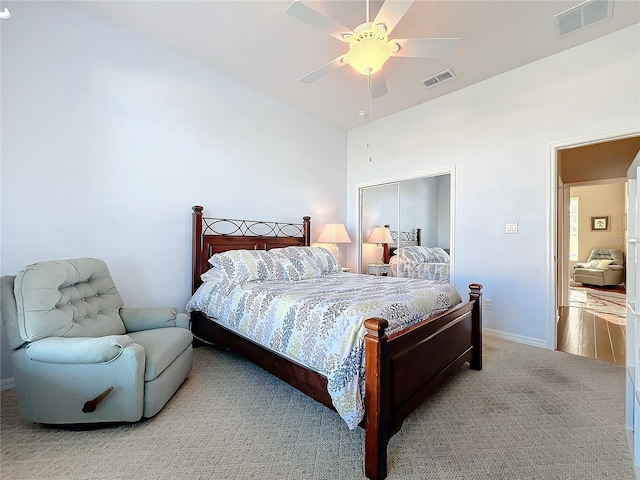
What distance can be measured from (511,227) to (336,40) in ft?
9.07

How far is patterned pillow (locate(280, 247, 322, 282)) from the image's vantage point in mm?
3080

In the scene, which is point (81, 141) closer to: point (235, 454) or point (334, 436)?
point (235, 454)

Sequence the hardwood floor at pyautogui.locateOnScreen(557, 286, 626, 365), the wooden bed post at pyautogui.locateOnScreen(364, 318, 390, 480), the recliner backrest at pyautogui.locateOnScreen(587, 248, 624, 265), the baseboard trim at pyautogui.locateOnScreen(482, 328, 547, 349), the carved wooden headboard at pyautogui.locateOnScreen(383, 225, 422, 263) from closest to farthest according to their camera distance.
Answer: the wooden bed post at pyautogui.locateOnScreen(364, 318, 390, 480) → the hardwood floor at pyautogui.locateOnScreen(557, 286, 626, 365) → the baseboard trim at pyautogui.locateOnScreen(482, 328, 547, 349) → the carved wooden headboard at pyautogui.locateOnScreen(383, 225, 422, 263) → the recliner backrest at pyautogui.locateOnScreen(587, 248, 624, 265)

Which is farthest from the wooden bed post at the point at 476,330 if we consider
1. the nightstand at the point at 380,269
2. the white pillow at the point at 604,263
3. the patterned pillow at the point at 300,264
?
the white pillow at the point at 604,263

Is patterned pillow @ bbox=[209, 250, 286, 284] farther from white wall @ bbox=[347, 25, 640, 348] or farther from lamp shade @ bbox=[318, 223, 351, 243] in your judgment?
white wall @ bbox=[347, 25, 640, 348]

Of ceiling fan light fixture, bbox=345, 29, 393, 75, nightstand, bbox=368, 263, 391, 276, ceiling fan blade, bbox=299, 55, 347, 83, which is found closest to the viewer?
ceiling fan light fixture, bbox=345, 29, 393, 75

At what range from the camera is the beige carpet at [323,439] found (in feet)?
4.79

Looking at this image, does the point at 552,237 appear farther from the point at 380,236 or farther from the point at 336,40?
the point at 336,40

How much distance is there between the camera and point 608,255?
23.9ft

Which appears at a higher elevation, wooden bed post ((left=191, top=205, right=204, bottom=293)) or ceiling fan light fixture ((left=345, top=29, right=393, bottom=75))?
ceiling fan light fixture ((left=345, top=29, right=393, bottom=75))

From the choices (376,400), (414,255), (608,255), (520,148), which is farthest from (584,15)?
(608,255)

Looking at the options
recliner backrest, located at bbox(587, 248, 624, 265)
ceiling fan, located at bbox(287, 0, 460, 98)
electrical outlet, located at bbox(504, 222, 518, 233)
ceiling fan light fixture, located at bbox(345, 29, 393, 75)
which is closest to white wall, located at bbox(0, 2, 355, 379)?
ceiling fan, located at bbox(287, 0, 460, 98)

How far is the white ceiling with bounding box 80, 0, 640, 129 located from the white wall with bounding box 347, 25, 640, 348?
0.75ft

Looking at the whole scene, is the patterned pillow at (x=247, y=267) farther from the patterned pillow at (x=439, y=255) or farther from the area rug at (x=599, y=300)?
the area rug at (x=599, y=300)
